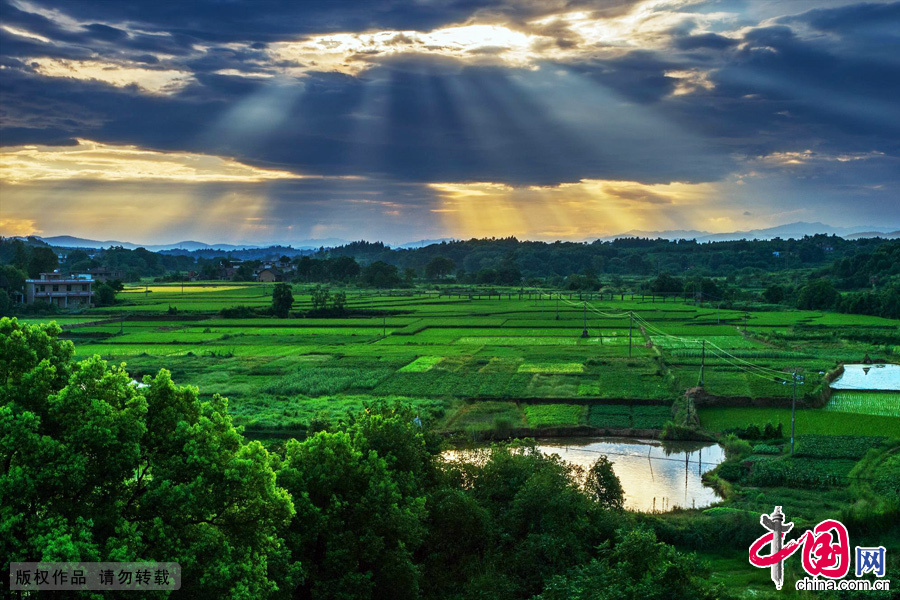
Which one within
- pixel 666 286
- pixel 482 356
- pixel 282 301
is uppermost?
pixel 666 286

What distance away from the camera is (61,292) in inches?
3250

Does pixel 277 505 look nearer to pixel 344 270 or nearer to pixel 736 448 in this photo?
pixel 736 448

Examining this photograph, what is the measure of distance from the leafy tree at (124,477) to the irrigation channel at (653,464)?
12.7 metres

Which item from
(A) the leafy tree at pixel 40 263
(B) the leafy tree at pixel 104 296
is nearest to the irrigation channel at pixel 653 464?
(B) the leafy tree at pixel 104 296

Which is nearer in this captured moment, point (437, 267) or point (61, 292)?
point (61, 292)

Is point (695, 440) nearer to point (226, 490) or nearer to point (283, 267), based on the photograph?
point (226, 490)

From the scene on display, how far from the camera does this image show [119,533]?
10086 millimetres

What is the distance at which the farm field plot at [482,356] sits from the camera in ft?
119

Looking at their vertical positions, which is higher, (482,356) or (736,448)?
(482,356)

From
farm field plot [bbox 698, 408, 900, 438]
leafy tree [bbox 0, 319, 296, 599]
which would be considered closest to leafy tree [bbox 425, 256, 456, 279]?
farm field plot [bbox 698, 408, 900, 438]

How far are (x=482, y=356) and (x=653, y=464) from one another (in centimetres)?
2384

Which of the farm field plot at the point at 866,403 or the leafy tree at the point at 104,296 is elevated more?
the leafy tree at the point at 104,296

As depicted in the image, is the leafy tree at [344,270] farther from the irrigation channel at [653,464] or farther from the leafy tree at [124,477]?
the leafy tree at [124,477]

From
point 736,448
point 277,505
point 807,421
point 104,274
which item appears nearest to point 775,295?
point 807,421
